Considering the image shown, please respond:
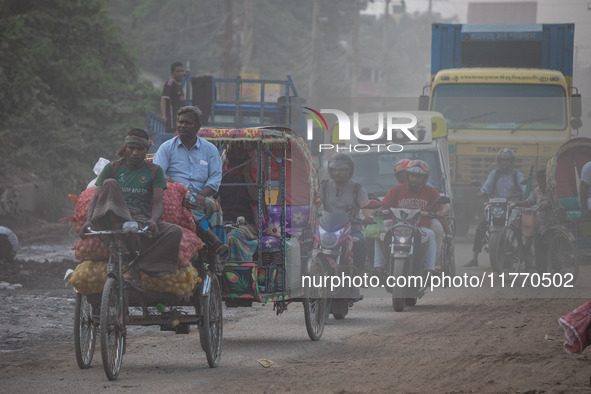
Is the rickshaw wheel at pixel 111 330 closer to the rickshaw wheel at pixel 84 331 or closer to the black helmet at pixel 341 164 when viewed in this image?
the rickshaw wheel at pixel 84 331

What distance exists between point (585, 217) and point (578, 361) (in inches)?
321

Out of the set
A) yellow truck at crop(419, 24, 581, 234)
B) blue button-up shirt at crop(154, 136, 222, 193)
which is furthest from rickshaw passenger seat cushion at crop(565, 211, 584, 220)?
blue button-up shirt at crop(154, 136, 222, 193)

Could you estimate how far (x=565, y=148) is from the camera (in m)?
16.4

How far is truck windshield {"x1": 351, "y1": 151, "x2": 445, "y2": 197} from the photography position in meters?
16.2

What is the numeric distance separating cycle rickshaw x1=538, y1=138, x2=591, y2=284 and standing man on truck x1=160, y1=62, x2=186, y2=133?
238 inches

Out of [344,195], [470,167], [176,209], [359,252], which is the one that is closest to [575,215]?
[344,195]

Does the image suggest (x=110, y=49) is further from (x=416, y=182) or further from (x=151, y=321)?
(x=151, y=321)

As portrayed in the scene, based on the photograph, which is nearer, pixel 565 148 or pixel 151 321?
pixel 151 321

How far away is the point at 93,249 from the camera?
26.2 ft

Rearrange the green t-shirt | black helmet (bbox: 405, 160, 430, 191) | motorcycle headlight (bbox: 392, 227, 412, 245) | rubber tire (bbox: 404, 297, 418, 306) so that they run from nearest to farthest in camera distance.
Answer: the green t-shirt, motorcycle headlight (bbox: 392, 227, 412, 245), rubber tire (bbox: 404, 297, 418, 306), black helmet (bbox: 405, 160, 430, 191)

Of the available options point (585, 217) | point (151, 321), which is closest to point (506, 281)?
point (585, 217)

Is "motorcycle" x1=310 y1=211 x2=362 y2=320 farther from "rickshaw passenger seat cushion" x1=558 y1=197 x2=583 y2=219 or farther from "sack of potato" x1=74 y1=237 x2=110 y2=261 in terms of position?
"rickshaw passenger seat cushion" x1=558 y1=197 x2=583 y2=219

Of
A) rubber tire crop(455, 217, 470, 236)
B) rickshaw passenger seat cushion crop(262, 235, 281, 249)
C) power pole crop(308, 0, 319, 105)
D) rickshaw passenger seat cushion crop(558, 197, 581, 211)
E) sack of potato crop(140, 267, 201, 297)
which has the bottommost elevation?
rubber tire crop(455, 217, 470, 236)

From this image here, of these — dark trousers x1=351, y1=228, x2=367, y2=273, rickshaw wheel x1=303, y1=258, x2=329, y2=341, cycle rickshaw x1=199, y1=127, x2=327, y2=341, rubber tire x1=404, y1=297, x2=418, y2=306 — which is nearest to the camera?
cycle rickshaw x1=199, y1=127, x2=327, y2=341
